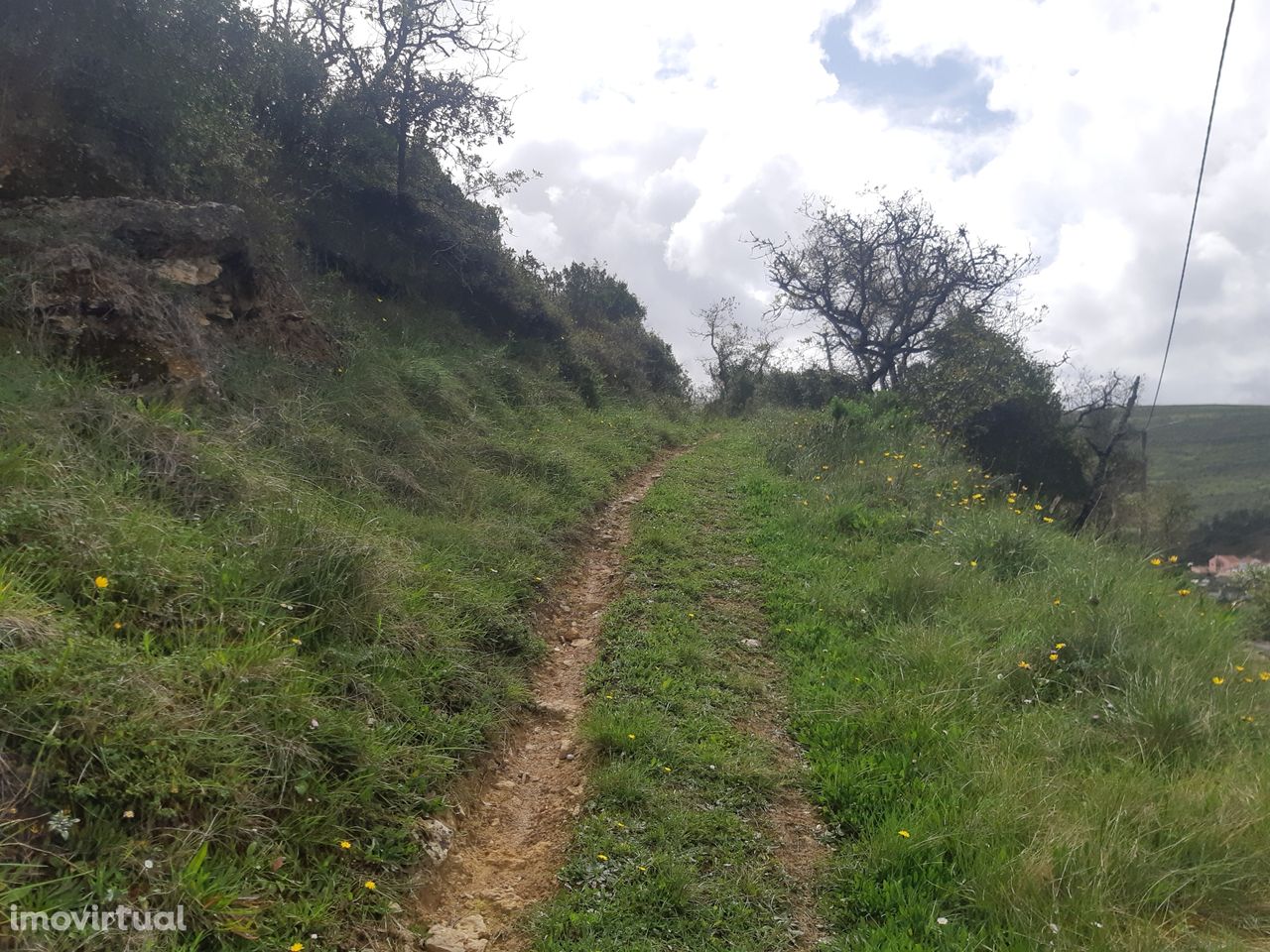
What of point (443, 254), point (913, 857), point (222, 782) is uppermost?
point (443, 254)

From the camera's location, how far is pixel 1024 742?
395cm

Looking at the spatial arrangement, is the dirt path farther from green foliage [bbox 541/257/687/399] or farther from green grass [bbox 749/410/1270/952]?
green foliage [bbox 541/257/687/399]

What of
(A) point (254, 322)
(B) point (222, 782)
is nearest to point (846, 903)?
(B) point (222, 782)

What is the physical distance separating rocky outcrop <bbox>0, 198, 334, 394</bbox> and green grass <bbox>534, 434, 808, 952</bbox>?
4.04 m

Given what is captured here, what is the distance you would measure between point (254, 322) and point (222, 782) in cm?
608

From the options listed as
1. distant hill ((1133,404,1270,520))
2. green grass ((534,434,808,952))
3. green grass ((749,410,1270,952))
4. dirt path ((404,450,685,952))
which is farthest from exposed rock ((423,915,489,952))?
distant hill ((1133,404,1270,520))

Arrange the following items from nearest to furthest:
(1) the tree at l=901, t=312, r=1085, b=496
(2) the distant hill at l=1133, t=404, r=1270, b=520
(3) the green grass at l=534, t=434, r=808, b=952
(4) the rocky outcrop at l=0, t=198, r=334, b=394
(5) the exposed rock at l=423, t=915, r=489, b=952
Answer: (5) the exposed rock at l=423, t=915, r=489, b=952 < (3) the green grass at l=534, t=434, r=808, b=952 < (4) the rocky outcrop at l=0, t=198, r=334, b=394 < (2) the distant hill at l=1133, t=404, r=1270, b=520 < (1) the tree at l=901, t=312, r=1085, b=496

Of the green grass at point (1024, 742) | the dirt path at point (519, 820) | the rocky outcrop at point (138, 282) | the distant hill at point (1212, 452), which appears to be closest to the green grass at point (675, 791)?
the dirt path at point (519, 820)

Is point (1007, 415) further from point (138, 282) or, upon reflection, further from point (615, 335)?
point (138, 282)

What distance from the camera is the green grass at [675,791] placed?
2924mm

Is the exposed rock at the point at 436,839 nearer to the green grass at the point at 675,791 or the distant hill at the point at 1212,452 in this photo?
the green grass at the point at 675,791

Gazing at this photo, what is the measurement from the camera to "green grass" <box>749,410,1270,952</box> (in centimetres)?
293

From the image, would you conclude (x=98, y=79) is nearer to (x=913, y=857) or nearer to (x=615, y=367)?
(x=913, y=857)

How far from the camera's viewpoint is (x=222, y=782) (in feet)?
8.96
